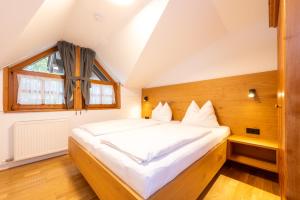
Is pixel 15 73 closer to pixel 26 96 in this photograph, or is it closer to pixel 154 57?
pixel 26 96

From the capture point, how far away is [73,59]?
284 cm

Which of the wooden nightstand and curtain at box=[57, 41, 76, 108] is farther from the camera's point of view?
curtain at box=[57, 41, 76, 108]

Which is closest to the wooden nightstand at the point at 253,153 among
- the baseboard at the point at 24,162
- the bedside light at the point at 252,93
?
the bedside light at the point at 252,93

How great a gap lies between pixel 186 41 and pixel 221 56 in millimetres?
717

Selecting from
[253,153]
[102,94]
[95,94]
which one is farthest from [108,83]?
[253,153]

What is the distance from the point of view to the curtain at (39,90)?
2.39 m

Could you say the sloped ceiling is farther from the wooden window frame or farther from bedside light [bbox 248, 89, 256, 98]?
bedside light [bbox 248, 89, 256, 98]

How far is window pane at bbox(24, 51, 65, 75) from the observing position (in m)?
2.57

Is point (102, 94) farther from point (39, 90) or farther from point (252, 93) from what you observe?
point (252, 93)

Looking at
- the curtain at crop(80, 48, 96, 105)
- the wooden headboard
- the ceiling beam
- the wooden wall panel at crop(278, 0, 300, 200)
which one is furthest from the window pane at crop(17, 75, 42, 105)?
the ceiling beam

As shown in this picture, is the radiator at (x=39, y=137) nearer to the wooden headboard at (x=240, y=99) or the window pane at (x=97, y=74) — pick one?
the window pane at (x=97, y=74)

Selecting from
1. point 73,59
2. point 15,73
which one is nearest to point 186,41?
point 73,59

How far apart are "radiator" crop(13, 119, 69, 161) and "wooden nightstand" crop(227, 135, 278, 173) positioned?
2.96 meters

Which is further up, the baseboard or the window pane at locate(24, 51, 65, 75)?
the window pane at locate(24, 51, 65, 75)
